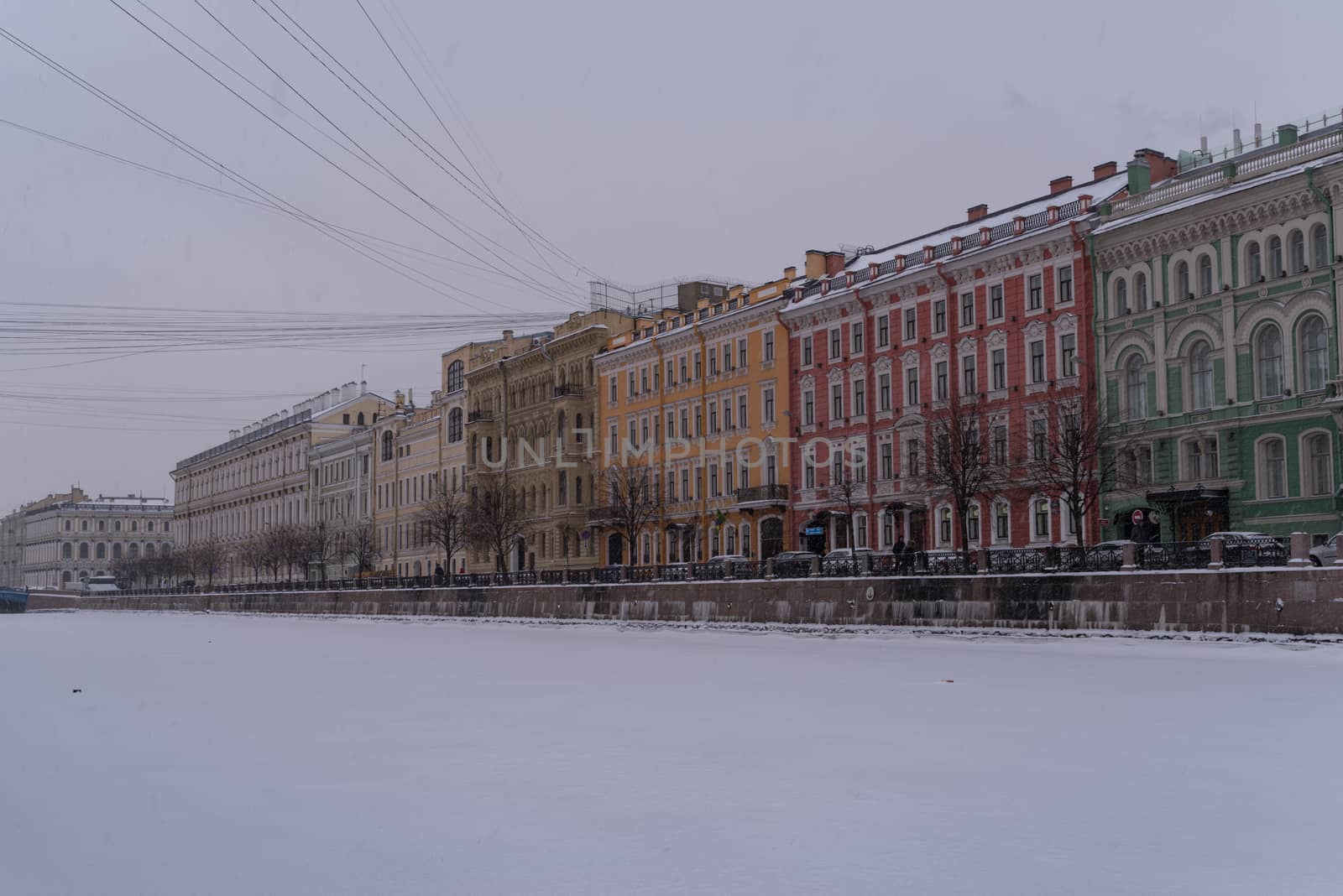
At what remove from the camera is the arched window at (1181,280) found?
43406mm

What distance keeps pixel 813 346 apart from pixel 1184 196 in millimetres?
19061

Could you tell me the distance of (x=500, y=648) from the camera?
33.8m

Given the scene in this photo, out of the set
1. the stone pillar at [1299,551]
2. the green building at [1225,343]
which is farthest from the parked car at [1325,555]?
the green building at [1225,343]

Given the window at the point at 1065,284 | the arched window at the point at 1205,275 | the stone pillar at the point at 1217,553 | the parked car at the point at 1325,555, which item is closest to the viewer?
the parked car at the point at 1325,555

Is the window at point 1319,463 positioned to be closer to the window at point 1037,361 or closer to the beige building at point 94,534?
the window at point 1037,361

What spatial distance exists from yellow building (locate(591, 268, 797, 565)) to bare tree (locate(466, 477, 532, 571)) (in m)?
5.47

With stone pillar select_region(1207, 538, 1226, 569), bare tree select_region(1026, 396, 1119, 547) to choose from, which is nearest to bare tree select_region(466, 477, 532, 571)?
bare tree select_region(1026, 396, 1119, 547)

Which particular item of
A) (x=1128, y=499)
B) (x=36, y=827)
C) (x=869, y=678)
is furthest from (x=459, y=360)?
(x=36, y=827)

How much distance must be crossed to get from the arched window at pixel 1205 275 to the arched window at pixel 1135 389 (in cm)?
323

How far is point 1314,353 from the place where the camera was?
3966 cm

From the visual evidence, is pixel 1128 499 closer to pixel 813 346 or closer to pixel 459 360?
pixel 813 346

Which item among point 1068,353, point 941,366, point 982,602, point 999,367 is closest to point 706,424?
point 941,366

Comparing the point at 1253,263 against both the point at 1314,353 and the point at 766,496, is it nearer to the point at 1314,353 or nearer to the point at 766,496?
the point at 1314,353

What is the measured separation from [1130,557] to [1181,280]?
575 inches
